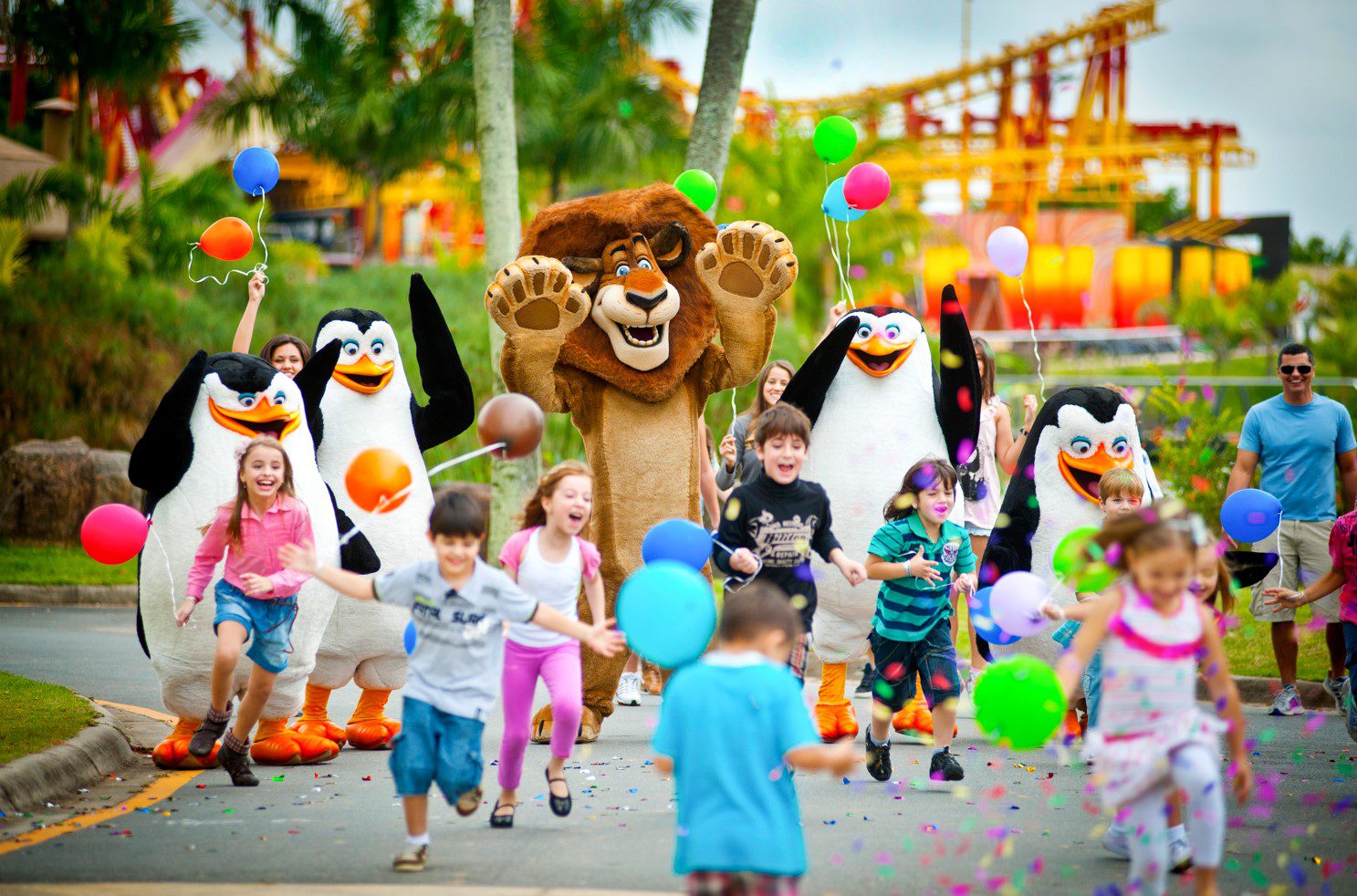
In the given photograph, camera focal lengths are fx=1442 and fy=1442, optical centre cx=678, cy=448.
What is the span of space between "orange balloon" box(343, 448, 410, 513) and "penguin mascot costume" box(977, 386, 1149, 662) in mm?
2775

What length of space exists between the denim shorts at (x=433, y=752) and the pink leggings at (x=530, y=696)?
49 centimetres

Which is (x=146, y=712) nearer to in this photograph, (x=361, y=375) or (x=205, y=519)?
(x=205, y=519)

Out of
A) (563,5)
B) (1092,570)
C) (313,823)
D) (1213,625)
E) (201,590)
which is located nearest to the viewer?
(1213,625)

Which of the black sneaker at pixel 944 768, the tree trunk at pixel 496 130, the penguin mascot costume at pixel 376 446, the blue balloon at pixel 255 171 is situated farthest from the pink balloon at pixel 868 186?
the tree trunk at pixel 496 130

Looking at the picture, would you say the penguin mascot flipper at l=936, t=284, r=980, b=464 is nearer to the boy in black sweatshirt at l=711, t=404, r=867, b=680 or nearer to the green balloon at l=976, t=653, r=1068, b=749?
the boy in black sweatshirt at l=711, t=404, r=867, b=680

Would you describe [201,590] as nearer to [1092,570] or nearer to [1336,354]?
[1092,570]

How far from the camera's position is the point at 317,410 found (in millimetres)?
6664

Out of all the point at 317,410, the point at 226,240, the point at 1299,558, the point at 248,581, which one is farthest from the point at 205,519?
the point at 1299,558

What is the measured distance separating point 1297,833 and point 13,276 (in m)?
15.3

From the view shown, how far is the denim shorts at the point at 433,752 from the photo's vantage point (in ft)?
14.9

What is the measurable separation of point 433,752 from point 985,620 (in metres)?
2.43

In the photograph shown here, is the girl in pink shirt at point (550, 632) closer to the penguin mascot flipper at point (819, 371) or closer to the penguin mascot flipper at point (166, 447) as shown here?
the penguin mascot flipper at point (166, 447)

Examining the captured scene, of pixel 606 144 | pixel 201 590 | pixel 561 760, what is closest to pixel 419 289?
pixel 201 590

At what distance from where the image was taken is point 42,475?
14242 mm
